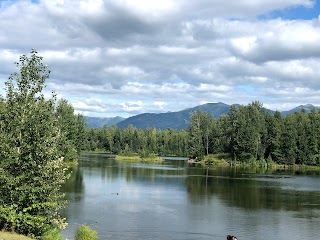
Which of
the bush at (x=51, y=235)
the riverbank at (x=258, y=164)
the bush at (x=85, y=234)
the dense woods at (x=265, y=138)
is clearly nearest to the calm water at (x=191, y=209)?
the bush at (x=85, y=234)

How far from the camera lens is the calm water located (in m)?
39.3

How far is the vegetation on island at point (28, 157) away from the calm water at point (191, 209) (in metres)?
10.3

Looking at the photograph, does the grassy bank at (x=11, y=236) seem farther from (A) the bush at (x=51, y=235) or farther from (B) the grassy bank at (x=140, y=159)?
(B) the grassy bank at (x=140, y=159)

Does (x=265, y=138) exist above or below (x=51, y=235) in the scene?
above

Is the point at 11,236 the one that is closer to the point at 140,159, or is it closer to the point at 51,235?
the point at 51,235

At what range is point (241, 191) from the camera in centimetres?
6906

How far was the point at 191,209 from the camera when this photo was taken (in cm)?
5116

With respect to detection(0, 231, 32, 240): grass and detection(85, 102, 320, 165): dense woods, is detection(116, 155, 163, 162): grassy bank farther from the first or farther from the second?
detection(0, 231, 32, 240): grass

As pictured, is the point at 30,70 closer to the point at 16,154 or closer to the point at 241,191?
the point at 16,154

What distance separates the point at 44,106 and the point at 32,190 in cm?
569

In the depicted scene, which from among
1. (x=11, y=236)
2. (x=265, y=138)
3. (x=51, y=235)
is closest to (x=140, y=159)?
(x=265, y=138)

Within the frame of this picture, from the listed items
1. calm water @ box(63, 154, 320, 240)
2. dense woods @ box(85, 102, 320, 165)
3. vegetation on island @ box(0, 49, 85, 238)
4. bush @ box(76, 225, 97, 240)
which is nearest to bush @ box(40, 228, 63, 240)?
vegetation on island @ box(0, 49, 85, 238)

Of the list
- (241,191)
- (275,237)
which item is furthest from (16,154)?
(241,191)

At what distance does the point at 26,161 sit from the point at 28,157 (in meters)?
0.62
